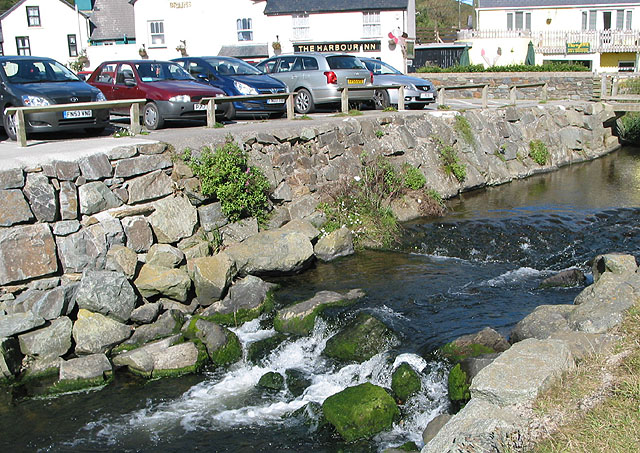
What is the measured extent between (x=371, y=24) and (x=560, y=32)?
45.0 ft

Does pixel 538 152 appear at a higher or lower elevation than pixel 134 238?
higher

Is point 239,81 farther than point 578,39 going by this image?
No

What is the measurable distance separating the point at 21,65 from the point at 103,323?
775cm

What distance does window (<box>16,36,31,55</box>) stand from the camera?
44.2 meters

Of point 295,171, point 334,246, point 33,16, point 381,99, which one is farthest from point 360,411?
point 33,16

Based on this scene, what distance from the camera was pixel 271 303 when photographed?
11.1 metres

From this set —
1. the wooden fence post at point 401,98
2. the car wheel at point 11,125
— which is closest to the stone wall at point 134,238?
the wooden fence post at point 401,98

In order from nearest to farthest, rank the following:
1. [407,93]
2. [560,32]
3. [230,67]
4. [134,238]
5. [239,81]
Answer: [134,238] → [239,81] → [230,67] → [407,93] → [560,32]

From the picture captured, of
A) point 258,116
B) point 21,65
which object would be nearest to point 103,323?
point 21,65

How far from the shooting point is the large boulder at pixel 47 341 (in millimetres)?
9789

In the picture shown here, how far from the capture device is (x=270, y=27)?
3981cm

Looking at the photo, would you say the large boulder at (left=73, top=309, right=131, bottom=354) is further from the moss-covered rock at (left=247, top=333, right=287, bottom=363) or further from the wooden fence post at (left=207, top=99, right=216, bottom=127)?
the wooden fence post at (left=207, top=99, right=216, bottom=127)

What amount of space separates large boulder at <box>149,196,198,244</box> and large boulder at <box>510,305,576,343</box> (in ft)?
21.1

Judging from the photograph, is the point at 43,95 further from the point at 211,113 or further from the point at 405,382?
the point at 405,382
